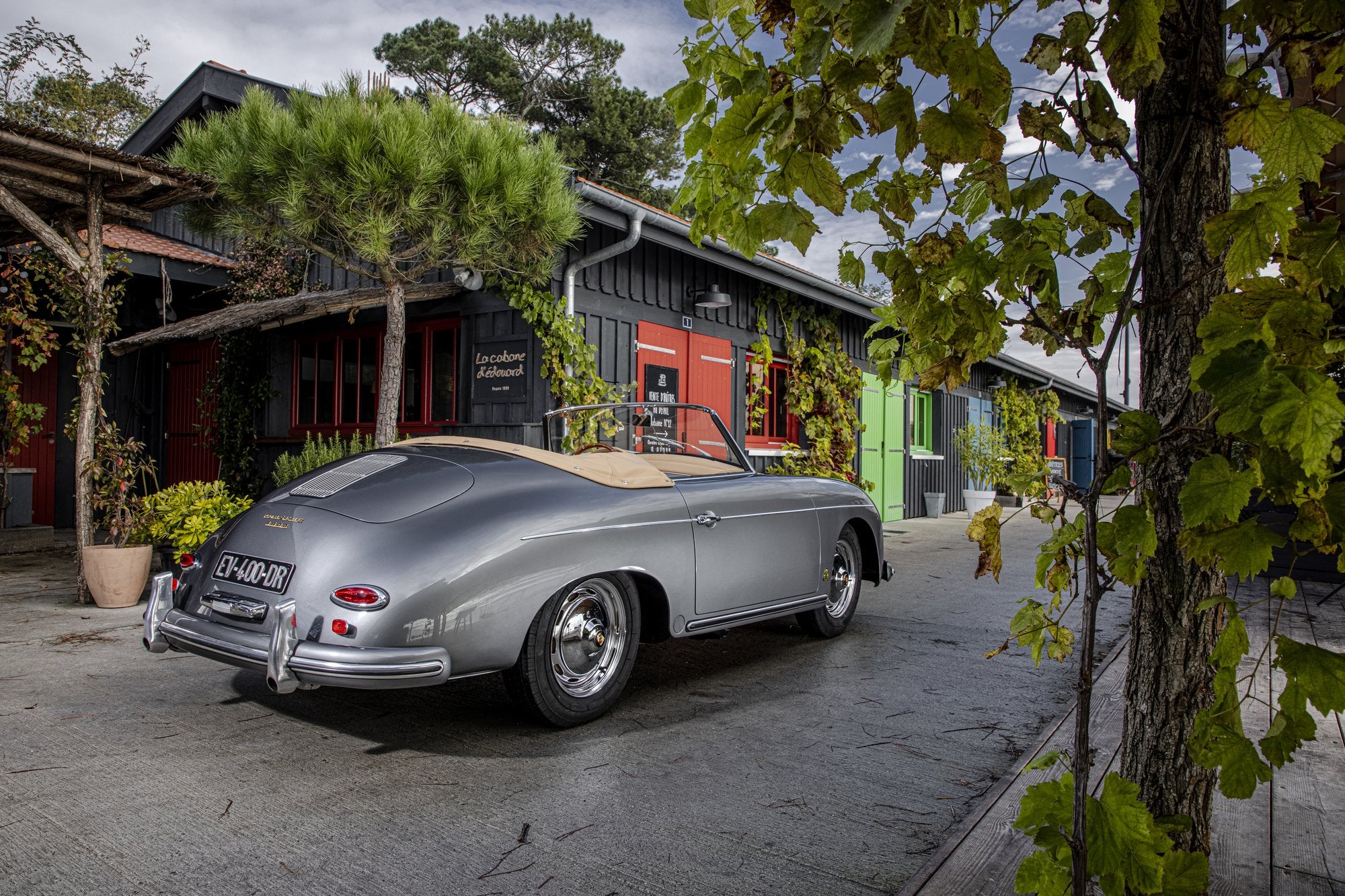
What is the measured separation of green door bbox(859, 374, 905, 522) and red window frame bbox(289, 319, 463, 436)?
6.25m

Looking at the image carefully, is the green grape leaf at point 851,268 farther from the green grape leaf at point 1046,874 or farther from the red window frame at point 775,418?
the red window frame at point 775,418

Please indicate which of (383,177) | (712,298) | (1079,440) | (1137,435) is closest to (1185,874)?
(1137,435)

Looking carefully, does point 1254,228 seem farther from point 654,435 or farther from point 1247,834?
point 654,435

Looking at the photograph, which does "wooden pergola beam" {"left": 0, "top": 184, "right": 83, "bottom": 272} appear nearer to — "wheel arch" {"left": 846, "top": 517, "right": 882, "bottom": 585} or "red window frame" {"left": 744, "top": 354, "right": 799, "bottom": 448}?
"wheel arch" {"left": 846, "top": 517, "right": 882, "bottom": 585}

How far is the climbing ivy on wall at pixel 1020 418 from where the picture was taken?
60.9ft

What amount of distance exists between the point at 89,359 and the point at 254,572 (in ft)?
14.0

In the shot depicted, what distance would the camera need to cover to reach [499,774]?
2812 millimetres

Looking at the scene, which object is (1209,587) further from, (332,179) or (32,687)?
(332,179)

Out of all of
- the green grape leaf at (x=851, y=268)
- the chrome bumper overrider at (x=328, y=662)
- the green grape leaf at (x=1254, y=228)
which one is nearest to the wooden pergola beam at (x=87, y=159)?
the chrome bumper overrider at (x=328, y=662)

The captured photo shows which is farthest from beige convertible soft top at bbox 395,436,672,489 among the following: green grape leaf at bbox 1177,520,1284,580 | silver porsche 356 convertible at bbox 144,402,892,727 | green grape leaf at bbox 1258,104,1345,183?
green grape leaf at bbox 1258,104,1345,183

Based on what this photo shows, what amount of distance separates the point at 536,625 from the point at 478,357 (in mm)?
5230

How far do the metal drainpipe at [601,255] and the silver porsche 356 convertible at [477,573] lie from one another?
3.70 metres

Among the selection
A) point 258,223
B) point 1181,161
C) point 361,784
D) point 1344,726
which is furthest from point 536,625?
point 258,223

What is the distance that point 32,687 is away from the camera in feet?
12.4
